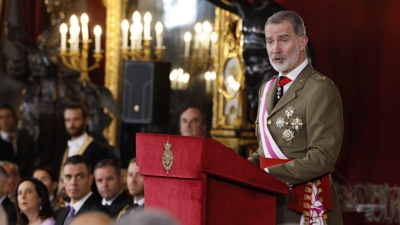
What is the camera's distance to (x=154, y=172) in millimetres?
2785

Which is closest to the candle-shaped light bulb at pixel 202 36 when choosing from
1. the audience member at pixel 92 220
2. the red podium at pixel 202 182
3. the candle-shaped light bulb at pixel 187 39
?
the candle-shaped light bulb at pixel 187 39

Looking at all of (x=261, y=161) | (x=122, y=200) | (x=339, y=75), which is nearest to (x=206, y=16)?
(x=339, y=75)

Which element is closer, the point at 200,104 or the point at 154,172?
the point at 154,172

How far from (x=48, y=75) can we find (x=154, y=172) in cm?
605

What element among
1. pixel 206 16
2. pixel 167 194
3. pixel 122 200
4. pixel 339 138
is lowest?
pixel 122 200

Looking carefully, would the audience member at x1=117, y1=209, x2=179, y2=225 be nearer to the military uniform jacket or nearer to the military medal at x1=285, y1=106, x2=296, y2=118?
the military uniform jacket

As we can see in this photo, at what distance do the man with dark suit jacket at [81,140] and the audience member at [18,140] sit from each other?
1.66 m

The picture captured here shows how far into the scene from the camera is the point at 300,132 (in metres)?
3.10

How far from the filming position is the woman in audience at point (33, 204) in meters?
5.37

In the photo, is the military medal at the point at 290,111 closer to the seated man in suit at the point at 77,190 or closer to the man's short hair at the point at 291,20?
the man's short hair at the point at 291,20

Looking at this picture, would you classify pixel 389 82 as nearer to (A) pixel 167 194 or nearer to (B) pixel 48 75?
(A) pixel 167 194

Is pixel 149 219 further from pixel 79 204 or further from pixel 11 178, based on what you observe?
pixel 11 178

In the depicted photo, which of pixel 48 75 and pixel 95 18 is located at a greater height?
pixel 95 18

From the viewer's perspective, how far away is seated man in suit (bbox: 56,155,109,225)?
511 centimetres
